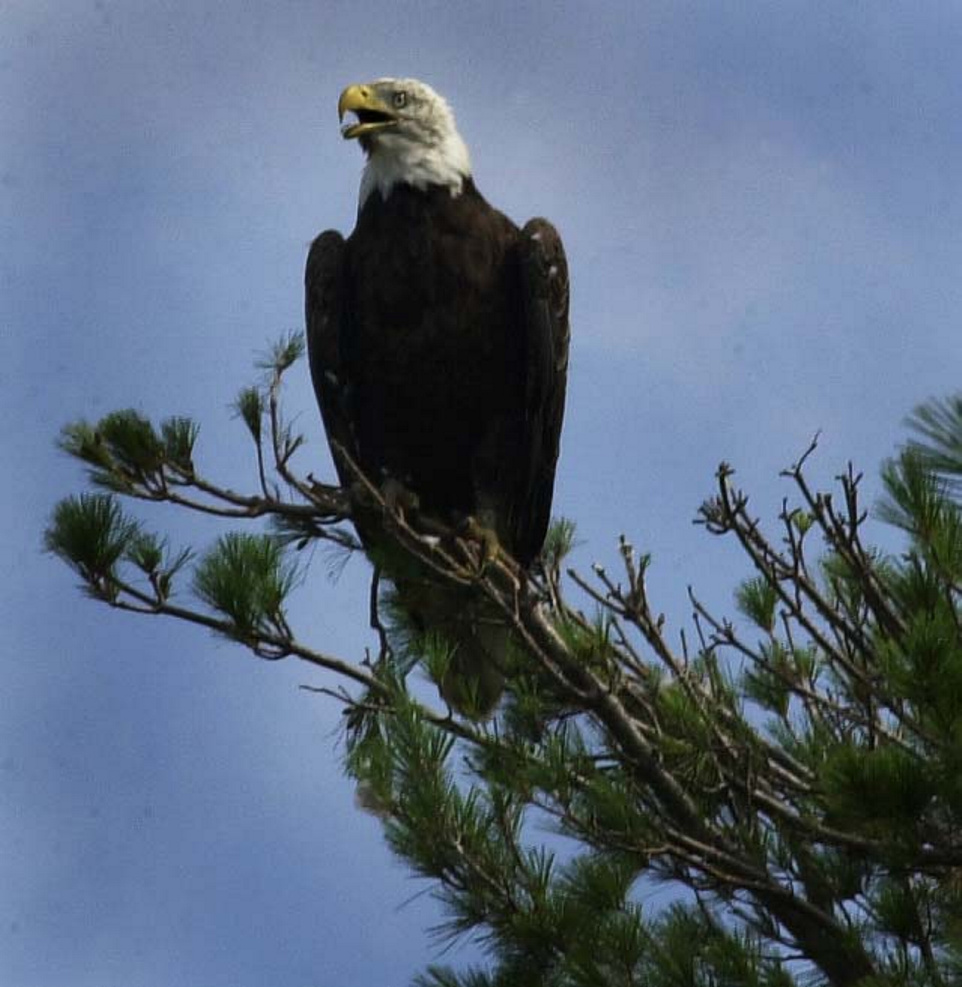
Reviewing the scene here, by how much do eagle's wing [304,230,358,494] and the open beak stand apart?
46 centimetres

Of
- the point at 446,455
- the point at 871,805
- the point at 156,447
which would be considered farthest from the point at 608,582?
the point at 871,805

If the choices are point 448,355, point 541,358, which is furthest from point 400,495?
point 541,358

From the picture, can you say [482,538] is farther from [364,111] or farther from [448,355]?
[364,111]

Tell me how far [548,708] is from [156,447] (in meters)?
1.28

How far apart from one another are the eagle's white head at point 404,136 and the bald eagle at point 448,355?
0.01 metres

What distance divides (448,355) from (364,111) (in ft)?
3.52

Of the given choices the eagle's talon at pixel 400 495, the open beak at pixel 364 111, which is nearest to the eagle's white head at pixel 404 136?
the open beak at pixel 364 111

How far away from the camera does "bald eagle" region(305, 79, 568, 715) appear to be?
20.9 feet

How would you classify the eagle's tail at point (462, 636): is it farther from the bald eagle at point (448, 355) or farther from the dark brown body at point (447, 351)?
the dark brown body at point (447, 351)

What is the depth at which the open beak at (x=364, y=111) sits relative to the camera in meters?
6.85

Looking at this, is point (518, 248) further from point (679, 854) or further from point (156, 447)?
point (679, 854)

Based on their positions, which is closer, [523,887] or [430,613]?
[523,887]

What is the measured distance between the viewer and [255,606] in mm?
5234

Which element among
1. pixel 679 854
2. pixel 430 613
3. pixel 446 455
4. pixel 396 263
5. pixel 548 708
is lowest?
pixel 679 854
